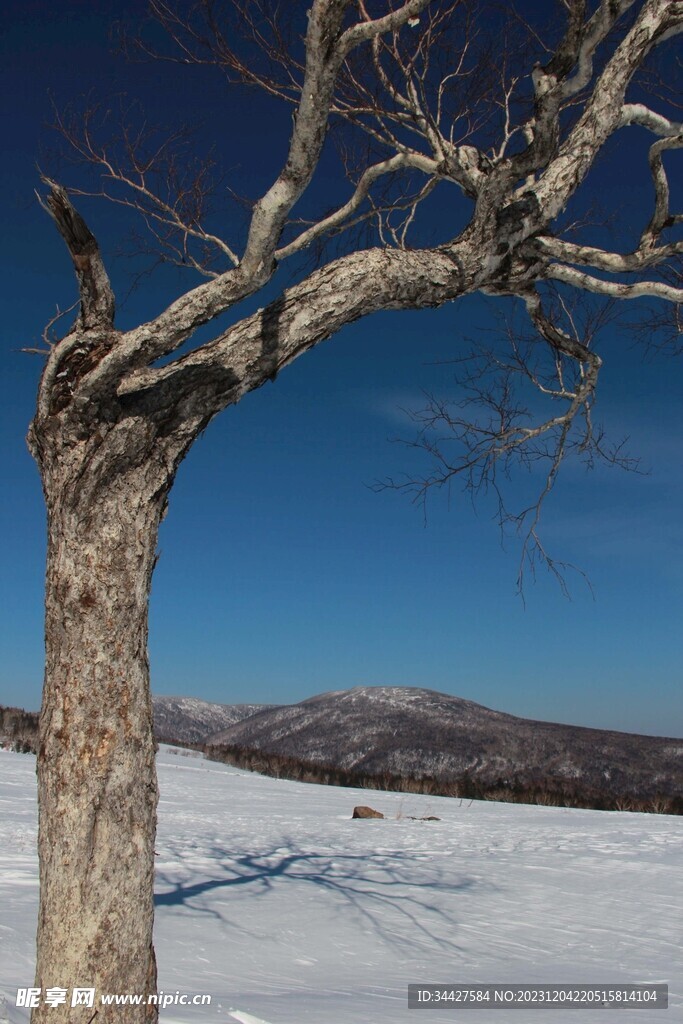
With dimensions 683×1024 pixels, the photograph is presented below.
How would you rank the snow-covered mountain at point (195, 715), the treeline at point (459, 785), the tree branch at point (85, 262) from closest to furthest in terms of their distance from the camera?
the tree branch at point (85, 262) → the treeline at point (459, 785) → the snow-covered mountain at point (195, 715)

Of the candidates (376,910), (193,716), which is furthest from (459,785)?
(193,716)

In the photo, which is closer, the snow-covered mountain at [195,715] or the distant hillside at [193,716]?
the distant hillside at [193,716]

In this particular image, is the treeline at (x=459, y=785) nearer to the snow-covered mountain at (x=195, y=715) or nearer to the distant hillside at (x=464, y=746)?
the distant hillside at (x=464, y=746)

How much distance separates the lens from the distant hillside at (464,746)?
59.2ft

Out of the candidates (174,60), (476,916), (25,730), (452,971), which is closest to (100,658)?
(452,971)

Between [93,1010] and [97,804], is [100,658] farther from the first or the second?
[93,1010]

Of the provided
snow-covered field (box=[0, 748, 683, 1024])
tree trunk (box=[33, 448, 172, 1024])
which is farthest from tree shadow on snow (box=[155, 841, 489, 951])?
tree trunk (box=[33, 448, 172, 1024])

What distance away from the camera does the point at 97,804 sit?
241 centimetres

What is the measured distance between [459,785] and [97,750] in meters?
14.0

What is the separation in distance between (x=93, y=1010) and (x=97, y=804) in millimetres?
601

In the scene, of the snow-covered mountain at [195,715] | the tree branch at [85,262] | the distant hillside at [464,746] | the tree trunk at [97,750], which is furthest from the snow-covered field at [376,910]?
the snow-covered mountain at [195,715]

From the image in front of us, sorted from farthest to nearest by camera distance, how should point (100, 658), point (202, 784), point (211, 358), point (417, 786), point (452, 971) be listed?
1. point (417, 786)
2. point (202, 784)
3. point (452, 971)
4. point (211, 358)
5. point (100, 658)

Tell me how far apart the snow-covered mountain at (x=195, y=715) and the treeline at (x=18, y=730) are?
9.43m

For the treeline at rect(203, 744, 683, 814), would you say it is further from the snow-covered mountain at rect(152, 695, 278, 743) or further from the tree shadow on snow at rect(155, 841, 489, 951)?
the snow-covered mountain at rect(152, 695, 278, 743)
